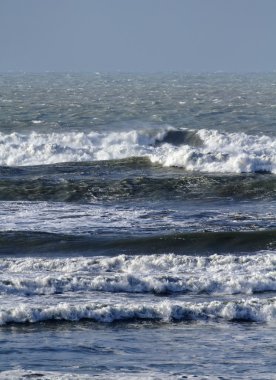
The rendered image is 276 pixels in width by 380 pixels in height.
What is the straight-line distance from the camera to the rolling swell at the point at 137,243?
22.2 m

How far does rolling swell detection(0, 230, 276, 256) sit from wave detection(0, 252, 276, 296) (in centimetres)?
103

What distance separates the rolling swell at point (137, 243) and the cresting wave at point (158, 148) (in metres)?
10.9

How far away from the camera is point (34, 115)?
54188 millimetres

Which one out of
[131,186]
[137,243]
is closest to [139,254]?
[137,243]

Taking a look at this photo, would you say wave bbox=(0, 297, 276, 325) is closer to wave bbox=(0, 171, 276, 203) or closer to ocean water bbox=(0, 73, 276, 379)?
ocean water bbox=(0, 73, 276, 379)

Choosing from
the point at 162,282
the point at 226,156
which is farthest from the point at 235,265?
the point at 226,156

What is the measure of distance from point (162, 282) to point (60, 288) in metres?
1.74

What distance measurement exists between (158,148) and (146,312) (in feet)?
80.1

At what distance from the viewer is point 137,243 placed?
2277 cm

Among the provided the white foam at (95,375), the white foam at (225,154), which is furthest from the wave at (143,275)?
the white foam at (225,154)

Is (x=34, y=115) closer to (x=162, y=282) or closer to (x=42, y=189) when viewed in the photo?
(x=42, y=189)

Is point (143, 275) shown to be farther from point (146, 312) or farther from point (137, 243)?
point (137, 243)

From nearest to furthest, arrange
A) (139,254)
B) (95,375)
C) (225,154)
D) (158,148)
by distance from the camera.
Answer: (95,375), (139,254), (225,154), (158,148)

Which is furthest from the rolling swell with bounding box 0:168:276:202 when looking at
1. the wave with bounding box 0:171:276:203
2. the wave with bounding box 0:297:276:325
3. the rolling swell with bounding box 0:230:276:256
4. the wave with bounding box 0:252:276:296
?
the wave with bounding box 0:297:276:325
